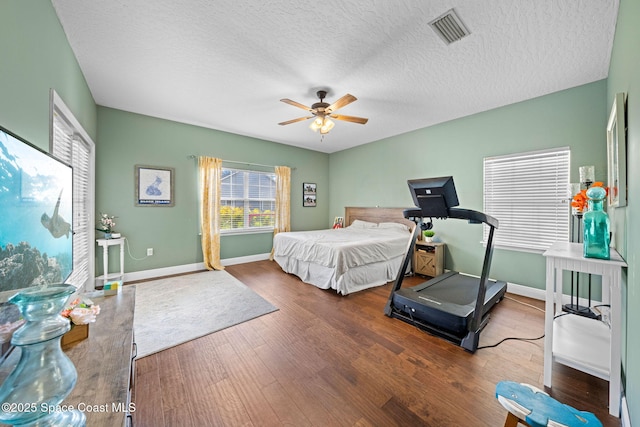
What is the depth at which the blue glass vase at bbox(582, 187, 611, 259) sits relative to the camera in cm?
150

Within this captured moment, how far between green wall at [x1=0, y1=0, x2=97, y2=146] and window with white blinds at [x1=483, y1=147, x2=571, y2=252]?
187 inches

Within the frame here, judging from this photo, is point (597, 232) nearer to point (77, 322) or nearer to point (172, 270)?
point (77, 322)

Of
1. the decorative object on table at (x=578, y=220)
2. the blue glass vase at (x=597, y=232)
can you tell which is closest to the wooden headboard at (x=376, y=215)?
the decorative object on table at (x=578, y=220)

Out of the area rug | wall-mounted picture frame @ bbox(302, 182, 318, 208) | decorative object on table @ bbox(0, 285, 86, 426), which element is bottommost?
the area rug

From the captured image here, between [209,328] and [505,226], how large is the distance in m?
4.08

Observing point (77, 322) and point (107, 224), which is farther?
point (107, 224)

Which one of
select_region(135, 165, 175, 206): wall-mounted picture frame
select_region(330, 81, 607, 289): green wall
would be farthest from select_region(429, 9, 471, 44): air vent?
select_region(135, 165, 175, 206): wall-mounted picture frame

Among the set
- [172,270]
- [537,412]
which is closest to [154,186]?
[172,270]

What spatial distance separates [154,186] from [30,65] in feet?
9.53

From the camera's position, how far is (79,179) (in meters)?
2.90

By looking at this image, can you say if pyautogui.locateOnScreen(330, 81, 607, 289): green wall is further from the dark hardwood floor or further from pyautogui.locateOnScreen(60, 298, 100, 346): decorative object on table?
pyautogui.locateOnScreen(60, 298, 100, 346): decorative object on table

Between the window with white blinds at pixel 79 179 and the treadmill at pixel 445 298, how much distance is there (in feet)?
10.3

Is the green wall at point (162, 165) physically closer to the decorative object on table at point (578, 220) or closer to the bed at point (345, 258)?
the bed at point (345, 258)

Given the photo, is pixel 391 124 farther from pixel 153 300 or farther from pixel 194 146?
pixel 153 300
